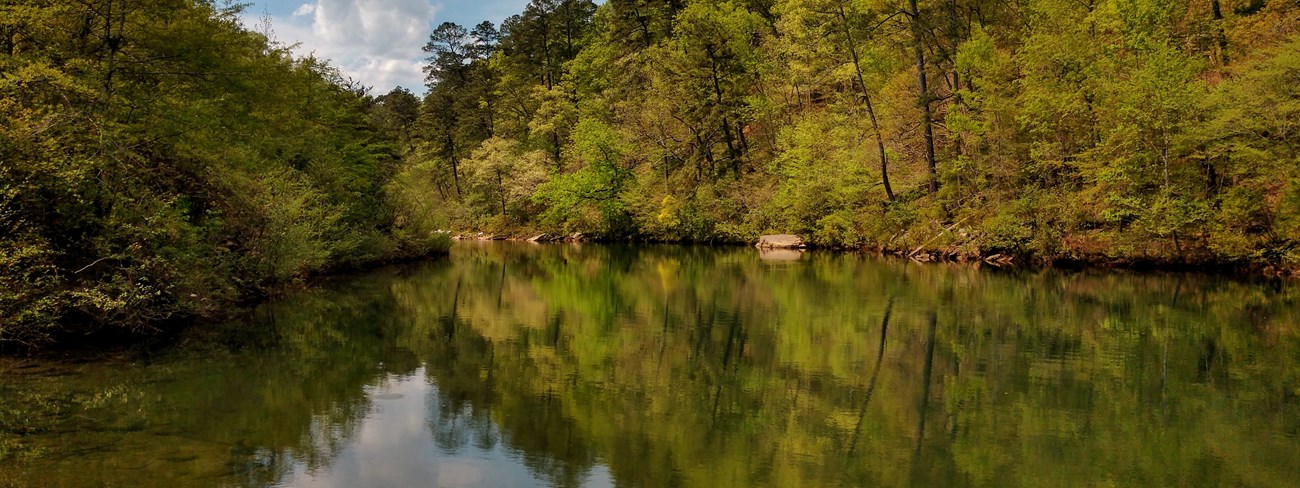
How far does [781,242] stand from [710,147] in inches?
406

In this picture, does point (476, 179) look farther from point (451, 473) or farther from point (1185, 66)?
point (451, 473)

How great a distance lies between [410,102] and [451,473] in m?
77.7

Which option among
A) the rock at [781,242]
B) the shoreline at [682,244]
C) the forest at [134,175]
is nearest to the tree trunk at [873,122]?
the shoreline at [682,244]

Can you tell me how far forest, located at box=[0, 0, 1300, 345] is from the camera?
12.3 m

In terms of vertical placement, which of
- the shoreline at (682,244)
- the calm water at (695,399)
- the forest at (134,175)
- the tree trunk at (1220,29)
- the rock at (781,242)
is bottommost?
the calm water at (695,399)

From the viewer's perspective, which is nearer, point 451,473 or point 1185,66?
point 451,473

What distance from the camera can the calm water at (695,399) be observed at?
22.2ft

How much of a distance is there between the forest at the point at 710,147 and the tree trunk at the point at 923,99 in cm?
14

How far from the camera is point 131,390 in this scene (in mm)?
9398

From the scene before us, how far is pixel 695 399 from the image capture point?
30.0 feet

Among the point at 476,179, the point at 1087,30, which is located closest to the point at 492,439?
the point at 1087,30

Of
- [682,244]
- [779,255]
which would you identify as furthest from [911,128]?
[682,244]

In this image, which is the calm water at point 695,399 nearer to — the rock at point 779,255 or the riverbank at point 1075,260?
the riverbank at point 1075,260

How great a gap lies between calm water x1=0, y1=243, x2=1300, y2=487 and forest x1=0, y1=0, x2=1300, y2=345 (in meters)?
2.47
